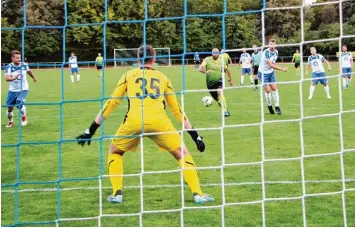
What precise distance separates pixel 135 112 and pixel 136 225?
1275 mm

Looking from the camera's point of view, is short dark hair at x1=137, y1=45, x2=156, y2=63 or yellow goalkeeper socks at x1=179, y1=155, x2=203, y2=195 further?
yellow goalkeeper socks at x1=179, y1=155, x2=203, y2=195

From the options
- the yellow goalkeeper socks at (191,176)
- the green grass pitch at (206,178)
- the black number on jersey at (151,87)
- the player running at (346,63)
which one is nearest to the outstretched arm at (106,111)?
the black number on jersey at (151,87)

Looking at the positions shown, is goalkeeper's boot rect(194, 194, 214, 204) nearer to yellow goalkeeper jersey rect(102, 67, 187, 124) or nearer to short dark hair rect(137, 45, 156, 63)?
yellow goalkeeper jersey rect(102, 67, 187, 124)

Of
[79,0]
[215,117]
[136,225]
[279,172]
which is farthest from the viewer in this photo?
[215,117]

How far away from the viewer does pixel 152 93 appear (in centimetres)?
621

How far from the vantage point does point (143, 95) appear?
616 cm

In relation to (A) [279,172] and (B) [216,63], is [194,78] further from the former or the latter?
(A) [279,172]

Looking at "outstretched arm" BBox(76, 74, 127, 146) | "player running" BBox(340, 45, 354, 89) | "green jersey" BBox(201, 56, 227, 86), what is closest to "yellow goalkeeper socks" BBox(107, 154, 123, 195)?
"outstretched arm" BBox(76, 74, 127, 146)

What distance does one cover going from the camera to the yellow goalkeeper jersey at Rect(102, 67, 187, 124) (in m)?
6.18

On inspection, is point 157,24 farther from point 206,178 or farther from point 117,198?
point 117,198

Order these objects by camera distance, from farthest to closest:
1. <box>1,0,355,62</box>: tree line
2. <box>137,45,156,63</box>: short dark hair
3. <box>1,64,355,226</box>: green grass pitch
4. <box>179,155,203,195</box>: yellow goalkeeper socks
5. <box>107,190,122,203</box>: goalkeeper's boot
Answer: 1. <box>1,0,355,62</box>: tree line
2. <box>107,190,122,203</box>: goalkeeper's boot
3. <box>179,155,203,195</box>: yellow goalkeeper socks
4. <box>137,45,156,63</box>: short dark hair
5. <box>1,64,355,226</box>: green grass pitch

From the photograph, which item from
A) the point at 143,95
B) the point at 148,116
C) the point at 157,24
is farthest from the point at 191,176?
the point at 157,24

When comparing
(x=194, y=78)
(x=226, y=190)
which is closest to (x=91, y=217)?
(x=226, y=190)

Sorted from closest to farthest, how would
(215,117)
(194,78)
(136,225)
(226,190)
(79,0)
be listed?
(136,225), (226,190), (79,0), (215,117), (194,78)
